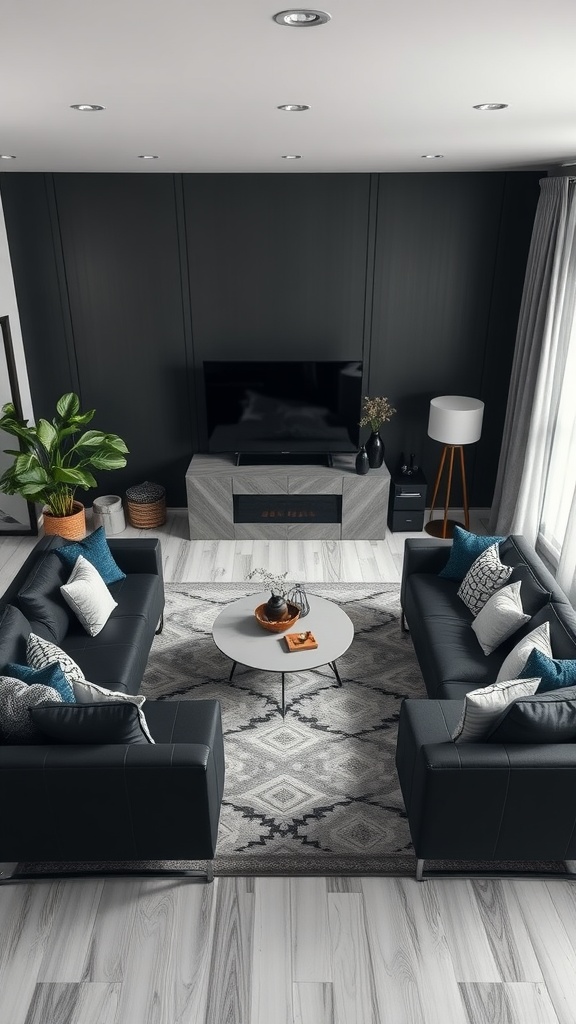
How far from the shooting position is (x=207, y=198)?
5.62 meters

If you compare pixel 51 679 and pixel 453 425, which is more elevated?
pixel 453 425

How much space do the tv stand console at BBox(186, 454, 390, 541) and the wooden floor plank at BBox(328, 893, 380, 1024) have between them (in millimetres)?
3329

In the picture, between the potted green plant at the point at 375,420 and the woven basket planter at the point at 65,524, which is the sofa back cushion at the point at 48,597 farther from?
the potted green plant at the point at 375,420

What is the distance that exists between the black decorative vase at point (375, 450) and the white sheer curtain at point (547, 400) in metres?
0.99

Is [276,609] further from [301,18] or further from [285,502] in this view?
[301,18]

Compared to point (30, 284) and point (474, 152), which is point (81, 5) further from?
point (30, 284)

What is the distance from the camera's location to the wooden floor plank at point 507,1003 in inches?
103

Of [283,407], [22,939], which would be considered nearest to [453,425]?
[283,407]

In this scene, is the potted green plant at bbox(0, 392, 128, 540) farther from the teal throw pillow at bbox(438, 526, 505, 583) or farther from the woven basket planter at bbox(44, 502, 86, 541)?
the teal throw pillow at bbox(438, 526, 505, 583)

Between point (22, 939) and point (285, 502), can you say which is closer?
point (22, 939)

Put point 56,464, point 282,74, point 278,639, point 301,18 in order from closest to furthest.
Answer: point 301,18 < point 282,74 < point 278,639 < point 56,464

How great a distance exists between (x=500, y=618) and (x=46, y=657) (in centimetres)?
223

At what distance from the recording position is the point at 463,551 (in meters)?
4.43

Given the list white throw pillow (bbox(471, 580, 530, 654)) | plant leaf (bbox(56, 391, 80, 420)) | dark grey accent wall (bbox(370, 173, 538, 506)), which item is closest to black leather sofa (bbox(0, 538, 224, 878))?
white throw pillow (bbox(471, 580, 530, 654))
